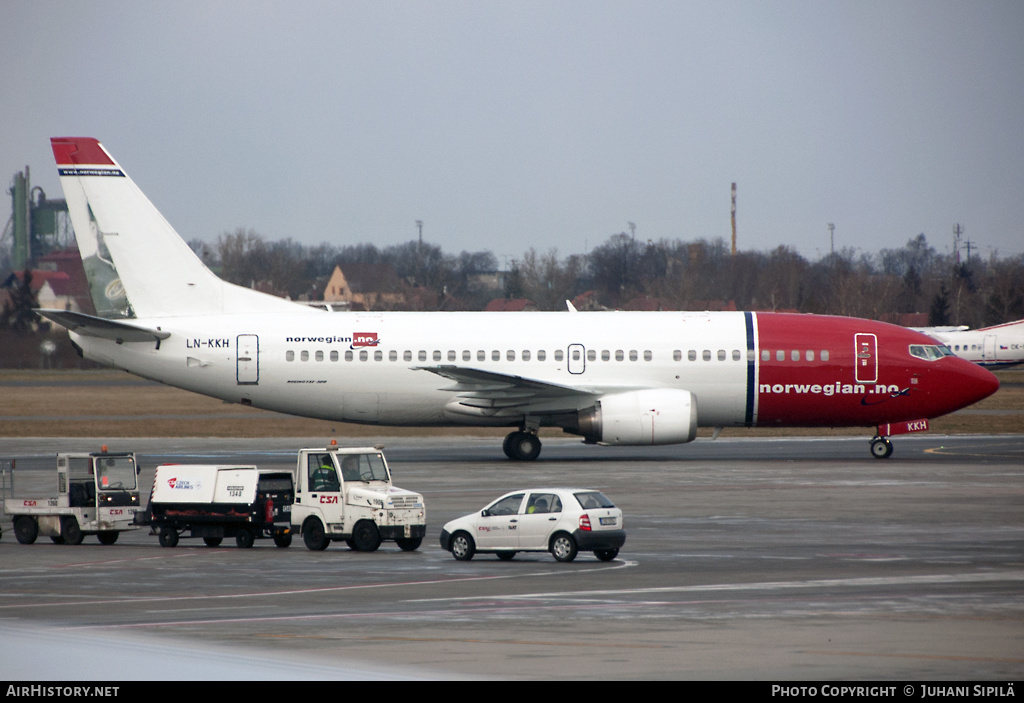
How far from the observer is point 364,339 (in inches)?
1622

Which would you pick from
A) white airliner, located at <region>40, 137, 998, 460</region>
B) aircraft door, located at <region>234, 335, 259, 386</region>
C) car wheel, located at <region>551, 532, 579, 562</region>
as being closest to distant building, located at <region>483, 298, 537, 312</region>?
white airliner, located at <region>40, 137, 998, 460</region>

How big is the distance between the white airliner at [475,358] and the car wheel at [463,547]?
58.8ft

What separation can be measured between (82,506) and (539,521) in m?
9.89

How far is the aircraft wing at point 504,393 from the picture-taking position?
3934 centimetres

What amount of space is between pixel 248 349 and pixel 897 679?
31266 mm

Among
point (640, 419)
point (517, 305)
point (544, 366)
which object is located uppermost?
point (517, 305)

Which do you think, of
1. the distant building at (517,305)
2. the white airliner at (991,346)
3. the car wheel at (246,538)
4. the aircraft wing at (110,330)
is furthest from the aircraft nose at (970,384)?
the distant building at (517,305)

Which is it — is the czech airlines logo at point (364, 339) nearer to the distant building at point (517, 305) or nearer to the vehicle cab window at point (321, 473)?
the vehicle cab window at point (321, 473)

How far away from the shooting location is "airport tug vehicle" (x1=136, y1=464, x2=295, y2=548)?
2386cm

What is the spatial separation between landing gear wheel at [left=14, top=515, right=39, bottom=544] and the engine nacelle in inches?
752

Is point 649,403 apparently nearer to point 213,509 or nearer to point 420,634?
point 213,509

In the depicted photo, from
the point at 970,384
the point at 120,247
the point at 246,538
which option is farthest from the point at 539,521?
the point at 120,247

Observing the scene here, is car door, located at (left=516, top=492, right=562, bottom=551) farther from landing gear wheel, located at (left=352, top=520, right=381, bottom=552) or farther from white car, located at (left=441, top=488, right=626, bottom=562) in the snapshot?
landing gear wheel, located at (left=352, top=520, right=381, bottom=552)

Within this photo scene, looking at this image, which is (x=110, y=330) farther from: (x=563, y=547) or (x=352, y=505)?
(x=563, y=547)
